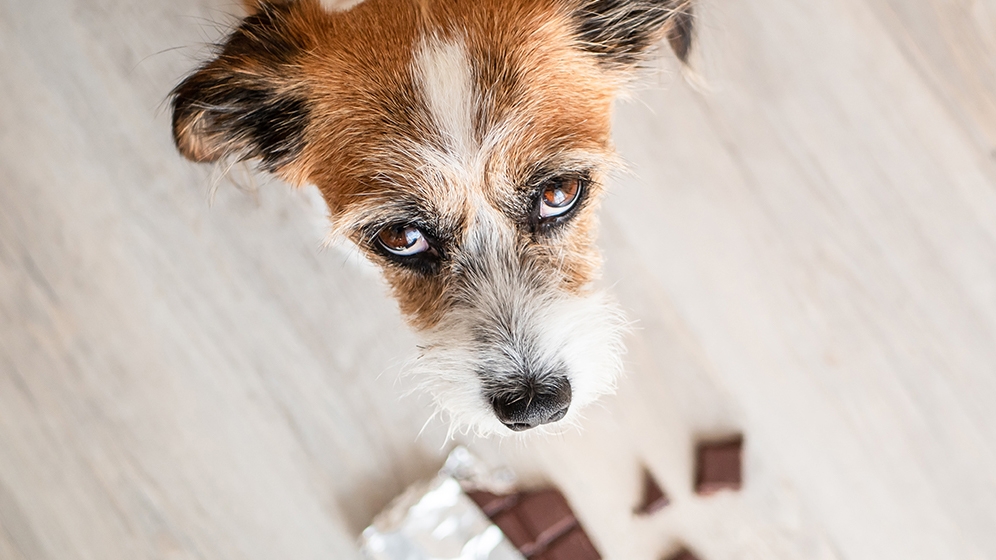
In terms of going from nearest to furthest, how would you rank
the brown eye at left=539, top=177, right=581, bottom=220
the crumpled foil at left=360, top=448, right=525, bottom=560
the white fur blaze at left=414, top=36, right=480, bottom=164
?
the white fur blaze at left=414, top=36, right=480, bottom=164
the brown eye at left=539, top=177, right=581, bottom=220
the crumpled foil at left=360, top=448, right=525, bottom=560

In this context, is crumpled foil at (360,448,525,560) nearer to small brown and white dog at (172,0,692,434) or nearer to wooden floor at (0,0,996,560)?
wooden floor at (0,0,996,560)

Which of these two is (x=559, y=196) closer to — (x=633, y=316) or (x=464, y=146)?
(x=464, y=146)

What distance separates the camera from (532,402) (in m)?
1.45

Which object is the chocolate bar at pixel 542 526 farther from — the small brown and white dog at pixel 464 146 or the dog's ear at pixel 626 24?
the dog's ear at pixel 626 24

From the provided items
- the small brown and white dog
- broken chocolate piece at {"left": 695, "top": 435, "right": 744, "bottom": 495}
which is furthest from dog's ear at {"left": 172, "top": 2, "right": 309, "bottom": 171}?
broken chocolate piece at {"left": 695, "top": 435, "right": 744, "bottom": 495}

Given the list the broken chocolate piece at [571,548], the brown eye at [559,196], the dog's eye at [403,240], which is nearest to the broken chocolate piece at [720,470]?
the broken chocolate piece at [571,548]

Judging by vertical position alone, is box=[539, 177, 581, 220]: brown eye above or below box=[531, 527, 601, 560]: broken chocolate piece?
above

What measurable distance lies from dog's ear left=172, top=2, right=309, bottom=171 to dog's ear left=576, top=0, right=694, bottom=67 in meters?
0.65

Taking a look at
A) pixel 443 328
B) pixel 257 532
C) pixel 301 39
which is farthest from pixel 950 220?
pixel 257 532

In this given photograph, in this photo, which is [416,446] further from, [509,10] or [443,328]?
[509,10]

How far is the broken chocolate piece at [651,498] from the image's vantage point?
2139 mm

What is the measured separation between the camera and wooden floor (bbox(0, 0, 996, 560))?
2178 millimetres

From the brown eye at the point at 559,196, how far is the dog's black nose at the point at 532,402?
387 millimetres

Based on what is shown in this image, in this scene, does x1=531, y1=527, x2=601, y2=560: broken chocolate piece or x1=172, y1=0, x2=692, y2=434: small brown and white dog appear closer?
x1=172, y1=0, x2=692, y2=434: small brown and white dog
